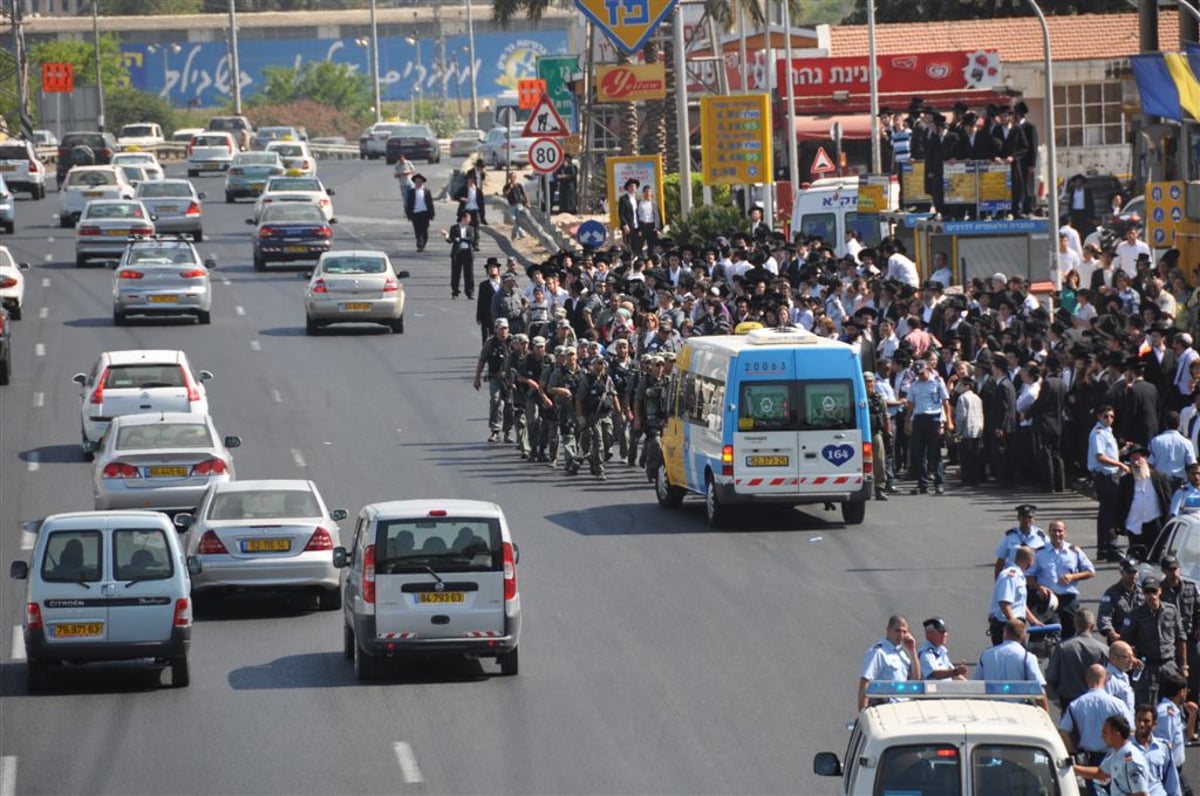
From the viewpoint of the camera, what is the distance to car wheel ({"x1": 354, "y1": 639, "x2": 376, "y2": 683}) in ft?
66.2

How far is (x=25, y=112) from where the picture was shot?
344ft

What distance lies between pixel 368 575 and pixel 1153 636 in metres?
6.44

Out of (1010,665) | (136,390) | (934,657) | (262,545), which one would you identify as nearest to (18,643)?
(262,545)

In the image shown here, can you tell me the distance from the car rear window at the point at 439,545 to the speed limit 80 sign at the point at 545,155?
2865 centimetres

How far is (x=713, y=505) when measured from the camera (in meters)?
26.9

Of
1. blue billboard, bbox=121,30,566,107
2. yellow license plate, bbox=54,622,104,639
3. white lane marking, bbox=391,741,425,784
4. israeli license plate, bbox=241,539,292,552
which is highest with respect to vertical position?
blue billboard, bbox=121,30,566,107

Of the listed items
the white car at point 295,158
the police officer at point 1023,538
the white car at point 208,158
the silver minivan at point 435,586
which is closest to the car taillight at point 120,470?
the silver minivan at point 435,586

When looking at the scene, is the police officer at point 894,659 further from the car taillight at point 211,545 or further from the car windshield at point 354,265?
the car windshield at point 354,265

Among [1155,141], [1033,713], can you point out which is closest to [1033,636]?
[1033,713]

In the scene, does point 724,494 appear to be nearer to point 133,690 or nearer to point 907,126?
point 133,690

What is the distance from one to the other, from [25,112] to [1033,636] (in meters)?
91.5

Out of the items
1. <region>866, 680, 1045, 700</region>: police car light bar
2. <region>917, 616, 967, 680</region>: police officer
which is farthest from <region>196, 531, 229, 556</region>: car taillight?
<region>866, 680, 1045, 700</region>: police car light bar

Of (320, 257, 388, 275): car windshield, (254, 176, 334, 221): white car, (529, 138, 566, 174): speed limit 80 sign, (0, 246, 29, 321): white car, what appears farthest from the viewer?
(254, 176, 334, 221): white car

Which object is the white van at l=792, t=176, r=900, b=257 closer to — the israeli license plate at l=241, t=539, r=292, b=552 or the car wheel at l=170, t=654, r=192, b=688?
the israeli license plate at l=241, t=539, r=292, b=552
